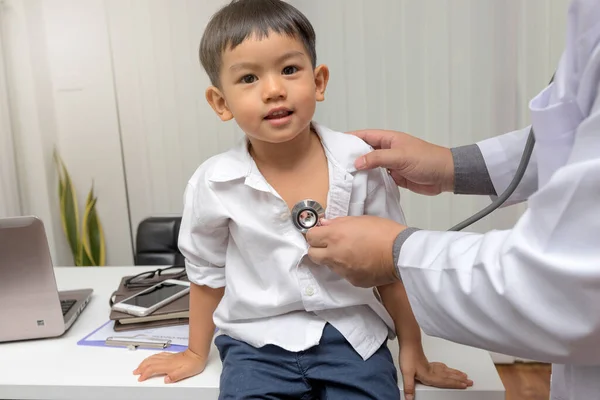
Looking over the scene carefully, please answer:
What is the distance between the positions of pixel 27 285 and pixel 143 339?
317 mm

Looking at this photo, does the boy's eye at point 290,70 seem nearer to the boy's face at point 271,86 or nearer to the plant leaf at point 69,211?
the boy's face at point 271,86

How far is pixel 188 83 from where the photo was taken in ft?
10.0

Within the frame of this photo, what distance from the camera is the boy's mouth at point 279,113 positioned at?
1.13 m

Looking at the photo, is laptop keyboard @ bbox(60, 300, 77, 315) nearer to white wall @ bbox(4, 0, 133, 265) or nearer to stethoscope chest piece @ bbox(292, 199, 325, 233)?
stethoscope chest piece @ bbox(292, 199, 325, 233)

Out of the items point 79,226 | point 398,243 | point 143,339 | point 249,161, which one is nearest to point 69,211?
point 79,226

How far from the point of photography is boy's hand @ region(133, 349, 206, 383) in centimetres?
116

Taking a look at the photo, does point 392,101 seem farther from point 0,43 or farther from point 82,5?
point 0,43

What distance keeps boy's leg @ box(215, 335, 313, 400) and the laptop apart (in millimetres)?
501

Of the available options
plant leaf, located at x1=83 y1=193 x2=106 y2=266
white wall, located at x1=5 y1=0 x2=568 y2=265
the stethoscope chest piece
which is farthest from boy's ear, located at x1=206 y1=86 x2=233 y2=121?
plant leaf, located at x1=83 y1=193 x2=106 y2=266

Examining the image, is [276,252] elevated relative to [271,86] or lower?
lower

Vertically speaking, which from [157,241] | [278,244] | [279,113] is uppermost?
[279,113]

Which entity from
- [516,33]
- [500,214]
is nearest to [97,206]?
[500,214]

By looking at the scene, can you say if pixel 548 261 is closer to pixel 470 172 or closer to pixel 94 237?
pixel 470 172

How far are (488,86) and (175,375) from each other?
2.27 m
